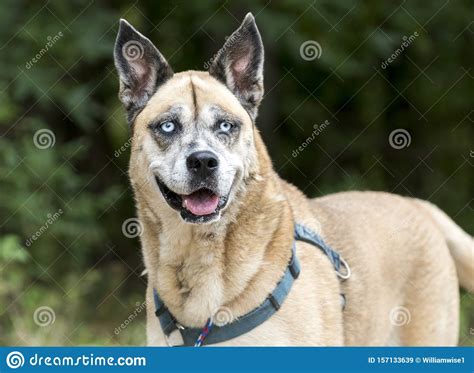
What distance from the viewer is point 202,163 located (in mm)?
3535

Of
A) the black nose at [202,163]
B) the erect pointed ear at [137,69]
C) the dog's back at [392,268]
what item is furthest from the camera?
Answer: the dog's back at [392,268]

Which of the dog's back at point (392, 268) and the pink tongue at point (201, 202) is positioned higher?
the dog's back at point (392, 268)

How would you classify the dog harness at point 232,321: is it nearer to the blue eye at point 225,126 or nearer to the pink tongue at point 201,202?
the pink tongue at point 201,202

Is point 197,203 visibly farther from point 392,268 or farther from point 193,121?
point 392,268

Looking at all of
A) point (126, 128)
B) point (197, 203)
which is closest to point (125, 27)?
point (197, 203)

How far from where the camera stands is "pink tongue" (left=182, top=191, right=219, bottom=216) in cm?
359

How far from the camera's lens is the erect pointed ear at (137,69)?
3.87m

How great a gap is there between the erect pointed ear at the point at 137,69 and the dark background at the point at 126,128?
258 centimetres

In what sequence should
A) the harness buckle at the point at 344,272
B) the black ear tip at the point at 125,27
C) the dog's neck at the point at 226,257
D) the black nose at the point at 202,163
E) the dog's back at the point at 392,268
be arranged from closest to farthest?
the black nose at the point at 202,163 → the dog's neck at the point at 226,257 → the black ear tip at the point at 125,27 → the harness buckle at the point at 344,272 → the dog's back at the point at 392,268

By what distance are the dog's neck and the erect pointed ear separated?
0.61m

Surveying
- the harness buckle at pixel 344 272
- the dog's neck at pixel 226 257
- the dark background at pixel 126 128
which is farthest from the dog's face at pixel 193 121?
the dark background at pixel 126 128

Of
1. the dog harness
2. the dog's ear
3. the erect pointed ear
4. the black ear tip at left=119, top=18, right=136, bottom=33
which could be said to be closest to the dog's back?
the dog harness

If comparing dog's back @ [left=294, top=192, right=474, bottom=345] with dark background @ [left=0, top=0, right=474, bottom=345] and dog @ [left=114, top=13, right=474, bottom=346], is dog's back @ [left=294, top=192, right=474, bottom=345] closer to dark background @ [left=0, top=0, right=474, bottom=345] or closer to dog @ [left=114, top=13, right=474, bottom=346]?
dog @ [left=114, top=13, right=474, bottom=346]

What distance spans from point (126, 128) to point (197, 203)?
489 cm
